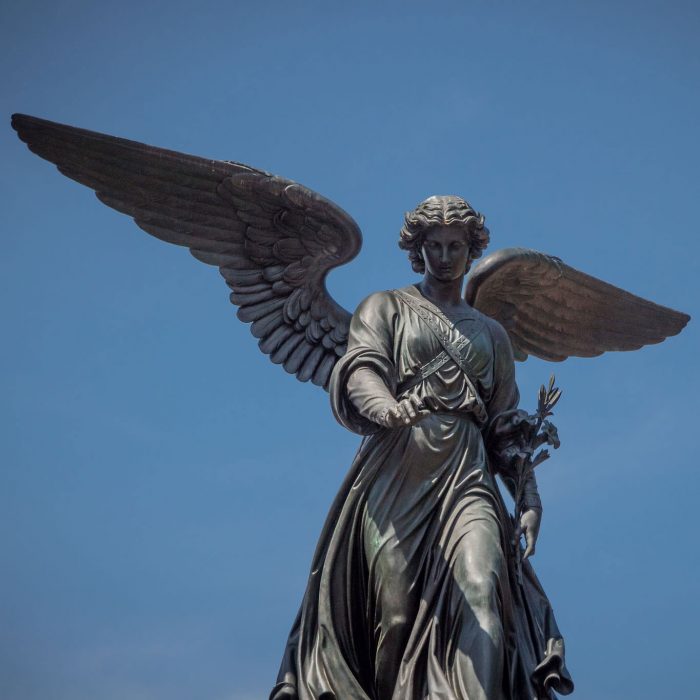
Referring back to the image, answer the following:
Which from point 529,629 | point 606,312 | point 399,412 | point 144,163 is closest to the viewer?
point 399,412

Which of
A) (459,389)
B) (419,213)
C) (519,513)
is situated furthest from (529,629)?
(419,213)

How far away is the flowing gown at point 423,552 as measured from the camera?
475 inches

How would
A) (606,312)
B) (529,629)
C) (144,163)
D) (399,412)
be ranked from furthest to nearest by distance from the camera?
(606,312)
(144,163)
(529,629)
(399,412)

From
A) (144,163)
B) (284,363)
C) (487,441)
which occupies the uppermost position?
(144,163)

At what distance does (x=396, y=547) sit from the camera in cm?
1249

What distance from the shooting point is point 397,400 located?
12.7 metres

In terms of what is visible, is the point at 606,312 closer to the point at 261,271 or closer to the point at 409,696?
the point at 261,271

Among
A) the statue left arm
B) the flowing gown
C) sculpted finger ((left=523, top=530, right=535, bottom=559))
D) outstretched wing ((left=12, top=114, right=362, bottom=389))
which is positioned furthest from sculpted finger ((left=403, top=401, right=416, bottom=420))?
outstretched wing ((left=12, top=114, right=362, bottom=389))

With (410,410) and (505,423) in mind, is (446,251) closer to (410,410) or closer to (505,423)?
(505,423)

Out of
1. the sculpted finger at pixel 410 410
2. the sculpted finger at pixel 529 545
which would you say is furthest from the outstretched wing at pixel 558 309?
the sculpted finger at pixel 410 410

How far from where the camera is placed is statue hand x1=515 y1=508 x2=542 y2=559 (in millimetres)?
12711

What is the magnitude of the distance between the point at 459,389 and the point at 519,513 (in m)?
0.99

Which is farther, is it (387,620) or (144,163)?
(144,163)

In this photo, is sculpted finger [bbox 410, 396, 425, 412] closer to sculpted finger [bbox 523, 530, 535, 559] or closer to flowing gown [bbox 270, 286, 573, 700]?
flowing gown [bbox 270, 286, 573, 700]
